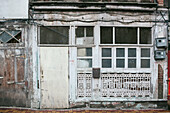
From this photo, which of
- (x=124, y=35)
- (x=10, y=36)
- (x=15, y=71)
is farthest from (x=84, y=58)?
(x=10, y=36)

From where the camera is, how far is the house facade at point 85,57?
637cm

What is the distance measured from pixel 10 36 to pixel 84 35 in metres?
3.06

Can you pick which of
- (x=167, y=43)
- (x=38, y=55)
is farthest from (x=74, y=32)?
(x=167, y=43)

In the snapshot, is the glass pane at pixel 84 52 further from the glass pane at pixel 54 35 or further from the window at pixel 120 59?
the window at pixel 120 59

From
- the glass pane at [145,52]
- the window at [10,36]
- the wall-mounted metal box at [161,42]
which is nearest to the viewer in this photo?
the wall-mounted metal box at [161,42]

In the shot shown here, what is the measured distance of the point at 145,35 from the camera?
6.58 m

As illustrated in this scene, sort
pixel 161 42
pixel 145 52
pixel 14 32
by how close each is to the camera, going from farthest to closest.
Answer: pixel 145 52
pixel 14 32
pixel 161 42

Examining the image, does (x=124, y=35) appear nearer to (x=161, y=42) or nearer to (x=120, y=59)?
(x=120, y=59)

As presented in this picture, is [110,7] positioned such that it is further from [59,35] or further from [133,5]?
[59,35]

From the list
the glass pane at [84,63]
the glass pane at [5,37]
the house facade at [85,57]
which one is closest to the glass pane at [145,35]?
the house facade at [85,57]

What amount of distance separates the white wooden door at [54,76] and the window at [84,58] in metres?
0.54

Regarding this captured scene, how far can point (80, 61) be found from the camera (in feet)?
21.3

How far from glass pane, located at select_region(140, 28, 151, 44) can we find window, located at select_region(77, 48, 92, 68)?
2239mm

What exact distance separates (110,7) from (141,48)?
2.13 metres
